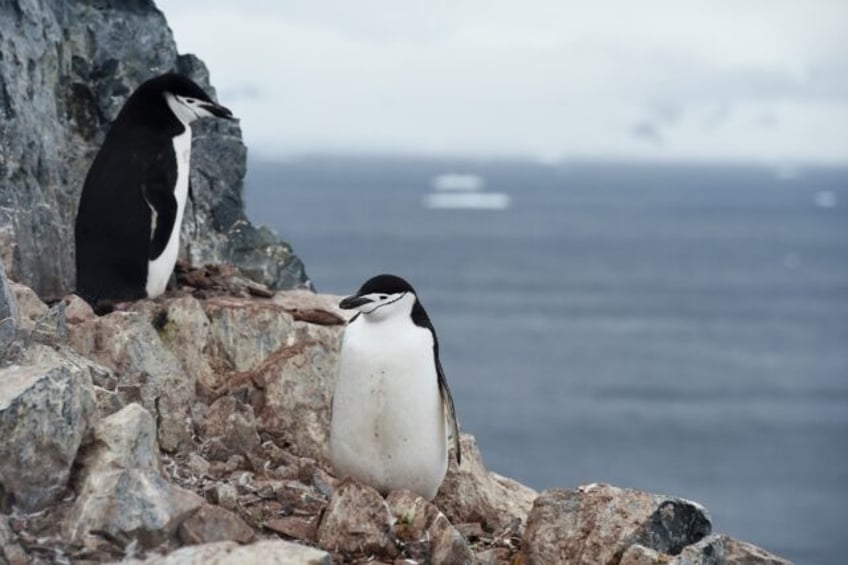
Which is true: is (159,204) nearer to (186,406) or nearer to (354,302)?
(186,406)

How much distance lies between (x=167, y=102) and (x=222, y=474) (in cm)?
311

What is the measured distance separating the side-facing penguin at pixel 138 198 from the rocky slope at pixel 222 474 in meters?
0.27

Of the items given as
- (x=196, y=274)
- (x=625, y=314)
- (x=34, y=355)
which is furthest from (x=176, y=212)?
(x=625, y=314)

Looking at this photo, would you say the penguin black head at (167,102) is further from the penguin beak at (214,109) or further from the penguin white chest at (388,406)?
the penguin white chest at (388,406)

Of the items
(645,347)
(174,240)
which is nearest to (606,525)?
(174,240)

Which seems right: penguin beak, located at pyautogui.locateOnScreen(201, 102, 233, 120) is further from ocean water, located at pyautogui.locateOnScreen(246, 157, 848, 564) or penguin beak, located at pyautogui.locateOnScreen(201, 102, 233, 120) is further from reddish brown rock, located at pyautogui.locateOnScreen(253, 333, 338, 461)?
ocean water, located at pyautogui.locateOnScreen(246, 157, 848, 564)

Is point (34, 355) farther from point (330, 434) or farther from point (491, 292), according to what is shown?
point (491, 292)

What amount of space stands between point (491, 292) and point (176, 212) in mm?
93942

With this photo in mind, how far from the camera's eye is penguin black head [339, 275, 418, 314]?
23.4 feet

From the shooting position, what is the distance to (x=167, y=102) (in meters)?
9.39

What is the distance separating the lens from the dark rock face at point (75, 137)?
9266 millimetres

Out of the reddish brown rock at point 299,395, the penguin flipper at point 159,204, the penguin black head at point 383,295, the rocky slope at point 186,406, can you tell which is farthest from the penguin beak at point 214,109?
the penguin black head at point 383,295

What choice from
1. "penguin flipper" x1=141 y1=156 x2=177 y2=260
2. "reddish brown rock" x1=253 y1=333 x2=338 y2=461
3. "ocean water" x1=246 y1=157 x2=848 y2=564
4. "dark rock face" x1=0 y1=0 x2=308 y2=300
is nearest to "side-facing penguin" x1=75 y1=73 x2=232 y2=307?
"penguin flipper" x1=141 y1=156 x2=177 y2=260

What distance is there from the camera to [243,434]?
7418mm
